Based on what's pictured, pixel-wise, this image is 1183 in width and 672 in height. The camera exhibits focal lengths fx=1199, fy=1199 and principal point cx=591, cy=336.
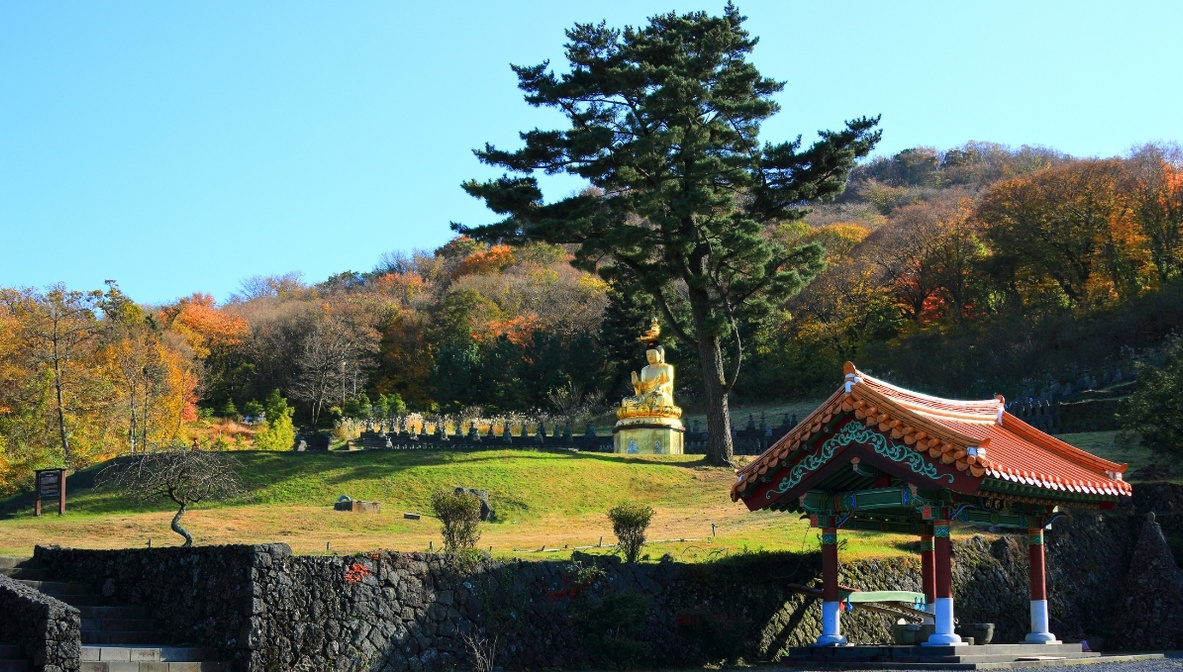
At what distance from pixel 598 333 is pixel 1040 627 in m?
44.2

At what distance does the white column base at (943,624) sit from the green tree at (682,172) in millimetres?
18252

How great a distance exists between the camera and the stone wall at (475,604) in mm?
13688

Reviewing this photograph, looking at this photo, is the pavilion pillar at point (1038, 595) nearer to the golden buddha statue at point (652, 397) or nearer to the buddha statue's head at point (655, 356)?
the golden buddha statue at point (652, 397)

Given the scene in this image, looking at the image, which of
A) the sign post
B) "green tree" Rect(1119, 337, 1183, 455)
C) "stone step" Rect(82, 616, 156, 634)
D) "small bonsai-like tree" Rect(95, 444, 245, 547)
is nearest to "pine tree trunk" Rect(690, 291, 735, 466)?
"green tree" Rect(1119, 337, 1183, 455)

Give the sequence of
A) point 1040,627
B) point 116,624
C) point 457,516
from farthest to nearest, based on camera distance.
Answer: point 457,516
point 1040,627
point 116,624

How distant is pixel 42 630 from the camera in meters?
→ 12.3

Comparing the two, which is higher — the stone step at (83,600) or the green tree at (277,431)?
the green tree at (277,431)

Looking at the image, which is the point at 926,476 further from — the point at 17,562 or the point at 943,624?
the point at 17,562

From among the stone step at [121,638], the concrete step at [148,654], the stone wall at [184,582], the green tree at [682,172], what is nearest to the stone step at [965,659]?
the stone wall at [184,582]

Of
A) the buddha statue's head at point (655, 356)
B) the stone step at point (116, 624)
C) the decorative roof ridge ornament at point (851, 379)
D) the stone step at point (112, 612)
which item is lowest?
the stone step at point (116, 624)

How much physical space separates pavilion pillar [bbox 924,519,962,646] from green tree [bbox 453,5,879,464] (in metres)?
18.0

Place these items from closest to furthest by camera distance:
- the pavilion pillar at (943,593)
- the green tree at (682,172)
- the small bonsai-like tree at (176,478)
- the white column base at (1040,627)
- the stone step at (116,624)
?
the stone step at (116,624) < the pavilion pillar at (943,593) < the white column base at (1040,627) < the small bonsai-like tree at (176,478) < the green tree at (682,172)

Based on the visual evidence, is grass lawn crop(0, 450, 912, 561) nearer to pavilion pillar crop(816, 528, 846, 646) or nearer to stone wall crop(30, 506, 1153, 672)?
stone wall crop(30, 506, 1153, 672)

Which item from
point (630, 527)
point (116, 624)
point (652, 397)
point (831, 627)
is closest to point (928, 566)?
point (831, 627)
